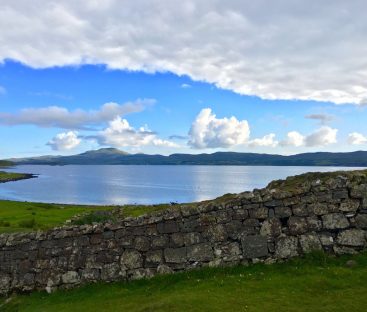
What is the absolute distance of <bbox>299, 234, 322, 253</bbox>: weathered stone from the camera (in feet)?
44.0

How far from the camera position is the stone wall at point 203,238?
1348cm

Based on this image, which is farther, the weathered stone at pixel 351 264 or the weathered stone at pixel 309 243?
the weathered stone at pixel 309 243

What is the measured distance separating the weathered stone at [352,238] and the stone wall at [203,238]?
0.03 meters

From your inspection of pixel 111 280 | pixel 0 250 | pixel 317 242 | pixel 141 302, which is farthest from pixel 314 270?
pixel 0 250

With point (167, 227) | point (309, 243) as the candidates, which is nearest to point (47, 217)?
point (167, 227)

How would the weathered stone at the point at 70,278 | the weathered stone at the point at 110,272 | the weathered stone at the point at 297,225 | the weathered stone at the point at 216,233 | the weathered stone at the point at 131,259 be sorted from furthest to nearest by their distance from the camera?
the weathered stone at the point at 70,278 < the weathered stone at the point at 110,272 < the weathered stone at the point at 131,259 < the weathered stone at the point at 216,233 < the weathered stone at the point at 297,225

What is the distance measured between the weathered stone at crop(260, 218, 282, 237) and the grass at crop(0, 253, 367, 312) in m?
1.03

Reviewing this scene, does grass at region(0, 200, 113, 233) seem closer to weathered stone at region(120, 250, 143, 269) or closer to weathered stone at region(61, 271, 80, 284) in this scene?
weathered stone at region(61, 271, 80, 284)

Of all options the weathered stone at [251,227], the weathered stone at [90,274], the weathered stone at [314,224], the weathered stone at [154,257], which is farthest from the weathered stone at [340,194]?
the weathered stone at [90,274]

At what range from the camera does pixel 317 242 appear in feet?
44.1

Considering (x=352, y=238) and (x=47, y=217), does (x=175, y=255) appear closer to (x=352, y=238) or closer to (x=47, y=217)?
(x=352, y=238)

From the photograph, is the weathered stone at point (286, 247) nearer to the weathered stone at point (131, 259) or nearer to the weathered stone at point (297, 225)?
the weathered stone at point (297, 225)

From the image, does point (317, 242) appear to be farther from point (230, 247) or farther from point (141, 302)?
point (141, 302)

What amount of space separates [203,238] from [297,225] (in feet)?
10.4
